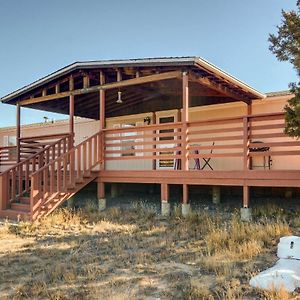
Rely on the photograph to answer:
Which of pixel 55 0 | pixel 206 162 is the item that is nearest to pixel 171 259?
pixel 206 162

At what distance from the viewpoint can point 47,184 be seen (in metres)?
8.32

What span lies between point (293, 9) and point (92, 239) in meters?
4.83

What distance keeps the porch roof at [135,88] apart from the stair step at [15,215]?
146 inches

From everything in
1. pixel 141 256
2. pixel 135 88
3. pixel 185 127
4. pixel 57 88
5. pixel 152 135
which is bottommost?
pixel 141 256

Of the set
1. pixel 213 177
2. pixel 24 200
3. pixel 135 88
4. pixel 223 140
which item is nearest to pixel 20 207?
pixel 24 200

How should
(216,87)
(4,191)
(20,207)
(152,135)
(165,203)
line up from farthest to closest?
(216,87) < (4,191) < (152,135) < (20,207) < (165,203)

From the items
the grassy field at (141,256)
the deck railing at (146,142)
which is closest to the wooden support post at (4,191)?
the grassy field at (141,256)

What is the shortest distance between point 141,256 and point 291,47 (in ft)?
11.5

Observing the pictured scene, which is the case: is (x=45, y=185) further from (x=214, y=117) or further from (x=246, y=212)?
(x=214, y=117)

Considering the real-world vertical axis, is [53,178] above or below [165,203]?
above

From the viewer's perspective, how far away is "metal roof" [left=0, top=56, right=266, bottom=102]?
788cm

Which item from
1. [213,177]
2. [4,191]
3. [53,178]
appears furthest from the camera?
[4,191]

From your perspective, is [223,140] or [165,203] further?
[165,203]

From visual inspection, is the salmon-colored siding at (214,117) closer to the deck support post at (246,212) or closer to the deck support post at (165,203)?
the deck support post at (165,203)
